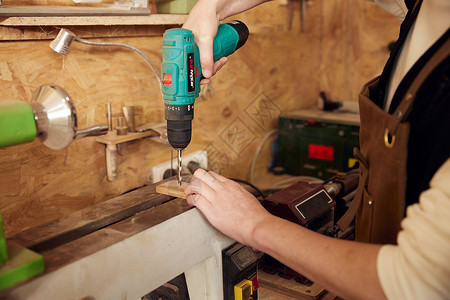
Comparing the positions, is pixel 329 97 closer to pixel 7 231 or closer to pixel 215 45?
pixel 215 45

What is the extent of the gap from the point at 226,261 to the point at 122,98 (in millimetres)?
776

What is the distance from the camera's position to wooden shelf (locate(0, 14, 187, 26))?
1.15m

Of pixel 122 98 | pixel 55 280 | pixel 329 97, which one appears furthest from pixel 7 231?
pixel 329 97

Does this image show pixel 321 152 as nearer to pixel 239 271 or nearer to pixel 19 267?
pixel 239 271

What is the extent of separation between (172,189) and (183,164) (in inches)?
23.0

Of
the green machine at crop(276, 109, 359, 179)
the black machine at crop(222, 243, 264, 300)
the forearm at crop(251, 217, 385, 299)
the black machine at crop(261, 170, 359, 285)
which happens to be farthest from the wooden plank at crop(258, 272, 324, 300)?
the green machine at crop(276, 109, 359, 179)

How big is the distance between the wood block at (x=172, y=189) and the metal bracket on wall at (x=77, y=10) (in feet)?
1.69

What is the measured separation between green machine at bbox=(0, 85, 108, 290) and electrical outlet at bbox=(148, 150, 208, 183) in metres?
0.85

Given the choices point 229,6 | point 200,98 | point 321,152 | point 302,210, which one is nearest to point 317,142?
point 321,152

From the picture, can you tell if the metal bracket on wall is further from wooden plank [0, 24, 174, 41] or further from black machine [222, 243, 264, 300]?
black machine [222, 243, 264, 300]

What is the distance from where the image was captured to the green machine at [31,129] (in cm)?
Result: 73

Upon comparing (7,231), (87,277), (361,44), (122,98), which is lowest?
(7,231)

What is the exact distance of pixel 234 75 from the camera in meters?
2.00

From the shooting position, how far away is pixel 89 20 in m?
1.26
